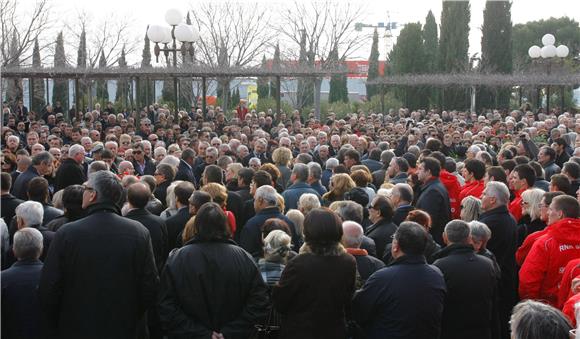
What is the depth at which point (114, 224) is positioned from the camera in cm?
591

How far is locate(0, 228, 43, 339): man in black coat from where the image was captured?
238 inches

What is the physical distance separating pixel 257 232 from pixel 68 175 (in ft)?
16.1

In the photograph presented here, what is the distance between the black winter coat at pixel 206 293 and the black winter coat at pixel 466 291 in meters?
1.58

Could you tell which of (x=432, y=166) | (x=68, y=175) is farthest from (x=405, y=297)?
(x=68, y=175)

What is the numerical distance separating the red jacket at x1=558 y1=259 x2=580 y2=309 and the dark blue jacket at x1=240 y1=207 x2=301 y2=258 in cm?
245

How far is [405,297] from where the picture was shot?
580 cm

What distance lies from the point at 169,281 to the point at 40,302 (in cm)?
92

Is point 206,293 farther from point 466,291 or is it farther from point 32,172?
point 32,172

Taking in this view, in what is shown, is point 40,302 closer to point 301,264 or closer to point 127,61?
point 301,264

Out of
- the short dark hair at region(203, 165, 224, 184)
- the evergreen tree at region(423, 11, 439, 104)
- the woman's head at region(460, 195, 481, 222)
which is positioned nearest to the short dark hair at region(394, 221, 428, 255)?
the woman's head at region(460, 195, 481, 222)

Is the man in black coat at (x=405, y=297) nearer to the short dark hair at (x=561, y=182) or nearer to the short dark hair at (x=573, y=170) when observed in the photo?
the short dark hair at (x=561, y=182)

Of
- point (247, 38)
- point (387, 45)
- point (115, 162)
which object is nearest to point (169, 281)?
point (115, 162)

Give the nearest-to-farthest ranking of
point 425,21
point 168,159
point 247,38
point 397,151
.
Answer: point 168,159
point 397,151
point 247,38
point 425,21

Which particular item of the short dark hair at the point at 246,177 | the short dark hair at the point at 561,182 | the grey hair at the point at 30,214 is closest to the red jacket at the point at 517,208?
the short dark hair at the point at 561,182
